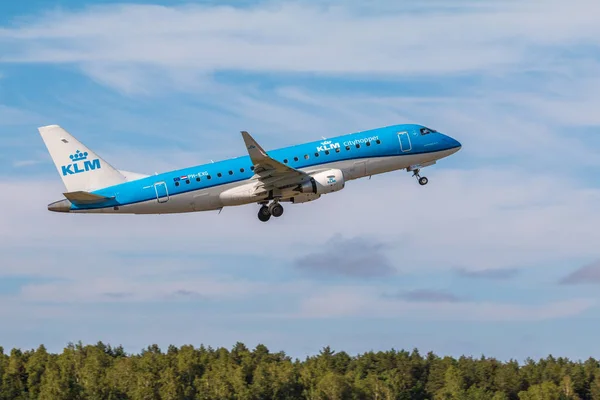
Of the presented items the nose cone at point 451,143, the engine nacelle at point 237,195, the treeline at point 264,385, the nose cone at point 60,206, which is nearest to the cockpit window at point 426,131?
the nose cone at point 451,143

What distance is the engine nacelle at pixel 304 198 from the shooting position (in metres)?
97.3

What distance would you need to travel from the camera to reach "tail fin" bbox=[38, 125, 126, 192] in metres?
97.8

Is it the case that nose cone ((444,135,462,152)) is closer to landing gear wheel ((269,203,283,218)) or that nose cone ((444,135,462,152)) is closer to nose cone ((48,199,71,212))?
landing gear wheel ((269,203,283,218))

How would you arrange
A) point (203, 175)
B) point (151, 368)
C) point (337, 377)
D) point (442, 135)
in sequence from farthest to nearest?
1. point (151, 368)
2. point (337, 377)
3. point (442, 135)
4. point (203, 175)

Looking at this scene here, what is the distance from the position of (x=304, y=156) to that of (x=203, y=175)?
8138 mm

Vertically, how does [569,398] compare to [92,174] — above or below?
below

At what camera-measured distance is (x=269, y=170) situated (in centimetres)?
9488

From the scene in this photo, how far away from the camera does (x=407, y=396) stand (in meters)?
197

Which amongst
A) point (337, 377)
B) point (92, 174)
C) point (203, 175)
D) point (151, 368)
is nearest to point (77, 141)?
point (92, 174)

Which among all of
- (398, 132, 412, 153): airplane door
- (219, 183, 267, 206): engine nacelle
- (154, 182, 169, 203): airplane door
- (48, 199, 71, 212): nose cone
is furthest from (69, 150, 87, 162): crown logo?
(398, 132, 412, 153): airplane door

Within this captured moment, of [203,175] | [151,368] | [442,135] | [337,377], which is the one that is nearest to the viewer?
[203,175]

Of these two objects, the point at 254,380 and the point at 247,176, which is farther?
the point at 254,380

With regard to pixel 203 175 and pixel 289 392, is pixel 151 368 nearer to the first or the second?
pixel 289 392

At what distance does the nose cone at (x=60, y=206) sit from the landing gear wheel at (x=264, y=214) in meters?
15.3
